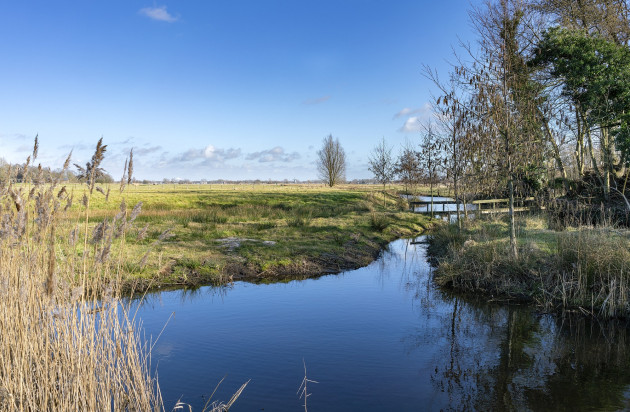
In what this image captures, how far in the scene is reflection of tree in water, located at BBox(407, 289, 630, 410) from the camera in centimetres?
532

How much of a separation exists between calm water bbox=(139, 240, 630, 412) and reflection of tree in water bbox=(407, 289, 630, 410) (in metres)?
0.02

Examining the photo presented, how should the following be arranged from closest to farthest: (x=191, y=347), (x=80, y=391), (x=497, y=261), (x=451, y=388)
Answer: (x=80, y=391) < (x=451, y=388) < (x=191, y=347) < (x=497, y=261)

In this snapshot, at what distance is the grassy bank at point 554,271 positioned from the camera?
848cm

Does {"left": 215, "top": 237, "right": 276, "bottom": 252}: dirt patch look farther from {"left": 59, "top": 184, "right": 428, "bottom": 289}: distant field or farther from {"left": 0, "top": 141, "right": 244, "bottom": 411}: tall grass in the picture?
{"left": 0, "top": 141, "right": 244, "bottom": 411}: tall grass

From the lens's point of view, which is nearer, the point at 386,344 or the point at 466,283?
the point at 386,344

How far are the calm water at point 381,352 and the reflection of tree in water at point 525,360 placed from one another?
2 centimetres

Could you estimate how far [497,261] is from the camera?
10.4 metres

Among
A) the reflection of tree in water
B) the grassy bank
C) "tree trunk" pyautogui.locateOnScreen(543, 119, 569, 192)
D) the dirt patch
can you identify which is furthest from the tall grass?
"tree trunk" pyautogui.locateOnScreen(543, 119, 569, 192)

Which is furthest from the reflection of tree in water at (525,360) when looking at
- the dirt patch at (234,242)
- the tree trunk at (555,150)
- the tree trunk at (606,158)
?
the tree trunk at (555,150)

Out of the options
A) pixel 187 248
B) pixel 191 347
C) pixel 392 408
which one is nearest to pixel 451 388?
pixel 392 408

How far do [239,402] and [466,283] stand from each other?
7.23m

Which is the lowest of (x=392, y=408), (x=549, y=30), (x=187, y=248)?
(x=392, y=408)

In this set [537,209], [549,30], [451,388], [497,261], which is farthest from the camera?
[537,209]

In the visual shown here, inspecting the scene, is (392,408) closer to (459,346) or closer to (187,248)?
(459,346)
